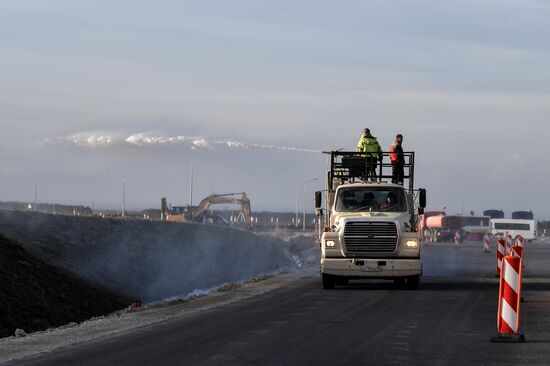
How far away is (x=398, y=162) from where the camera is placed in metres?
32.8

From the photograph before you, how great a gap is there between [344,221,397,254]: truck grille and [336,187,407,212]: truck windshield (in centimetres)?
101

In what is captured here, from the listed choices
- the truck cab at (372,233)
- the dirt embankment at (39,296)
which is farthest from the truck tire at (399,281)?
the dirt embankment at (39,296)

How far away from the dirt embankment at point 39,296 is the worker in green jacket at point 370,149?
8.71m

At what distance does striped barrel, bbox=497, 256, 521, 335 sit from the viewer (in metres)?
18.3

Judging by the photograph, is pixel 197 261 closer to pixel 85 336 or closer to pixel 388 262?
pixel 388 262

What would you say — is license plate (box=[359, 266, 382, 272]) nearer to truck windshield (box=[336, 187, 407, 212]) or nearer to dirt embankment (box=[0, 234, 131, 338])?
truck windshield (box=[336, 187, 407, 212])

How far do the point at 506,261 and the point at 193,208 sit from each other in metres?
103

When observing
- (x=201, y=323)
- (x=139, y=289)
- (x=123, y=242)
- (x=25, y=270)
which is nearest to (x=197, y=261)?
(x=123, y=242)

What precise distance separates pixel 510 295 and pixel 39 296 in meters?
17.2

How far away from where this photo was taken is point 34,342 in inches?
747

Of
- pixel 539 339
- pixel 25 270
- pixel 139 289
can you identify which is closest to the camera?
pixel 539 339

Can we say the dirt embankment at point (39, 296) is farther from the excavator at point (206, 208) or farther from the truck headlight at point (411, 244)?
the excavator at point (206, 208)

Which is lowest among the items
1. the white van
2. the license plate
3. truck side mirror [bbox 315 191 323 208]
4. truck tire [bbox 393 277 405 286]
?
truck tire [bbox 393 277 405 286]

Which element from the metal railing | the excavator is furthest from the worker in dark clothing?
the excavator
